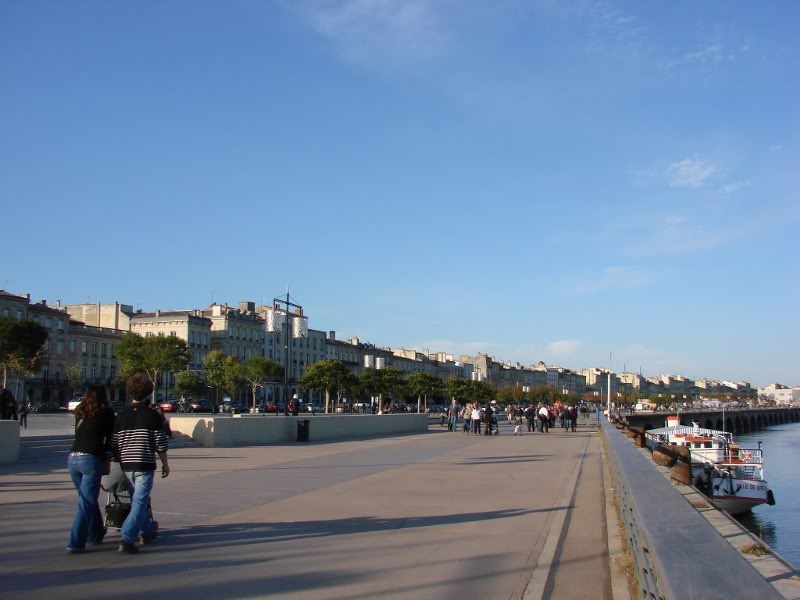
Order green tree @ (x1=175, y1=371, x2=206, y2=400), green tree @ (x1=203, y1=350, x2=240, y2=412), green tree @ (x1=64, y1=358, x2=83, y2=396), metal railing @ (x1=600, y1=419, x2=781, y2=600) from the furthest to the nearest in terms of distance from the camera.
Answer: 1. green tree @ (x1=64, y1=358, x2=83, y2=396)
2. green tree @ (x1=203, y1=350, x2=240, y2=412)
3. green tree @ (x1=175, y1=371, x2=206, y2=400)
4. metal railing @ (x1=600, y1=419, x2=781, y2=600)

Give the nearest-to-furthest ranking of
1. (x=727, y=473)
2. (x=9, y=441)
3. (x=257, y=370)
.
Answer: (x=9, y=441) → (x=727, y=473) → (x=257, y=370)

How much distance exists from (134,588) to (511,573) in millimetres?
3274

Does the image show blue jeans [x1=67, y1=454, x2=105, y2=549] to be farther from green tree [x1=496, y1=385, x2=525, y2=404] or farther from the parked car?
green tree [x1=496, y1=385, x2=525, y2=404]

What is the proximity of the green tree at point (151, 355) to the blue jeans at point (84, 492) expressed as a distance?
7345cm

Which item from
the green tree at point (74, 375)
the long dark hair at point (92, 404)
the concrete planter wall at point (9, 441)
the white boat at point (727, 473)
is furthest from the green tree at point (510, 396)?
the long dark hair at point (92, 404)

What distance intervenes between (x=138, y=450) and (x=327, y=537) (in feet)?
7.70

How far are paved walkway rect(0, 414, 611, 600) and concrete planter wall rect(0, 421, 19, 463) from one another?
0.98 ft

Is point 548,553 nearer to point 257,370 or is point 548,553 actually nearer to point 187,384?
point 187,384

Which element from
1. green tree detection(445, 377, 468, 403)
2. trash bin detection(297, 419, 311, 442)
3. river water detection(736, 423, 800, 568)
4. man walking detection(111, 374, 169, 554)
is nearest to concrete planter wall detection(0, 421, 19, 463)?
man walking detection(111, 374, 169, 554)

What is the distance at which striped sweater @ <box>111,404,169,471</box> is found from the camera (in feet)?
25.5

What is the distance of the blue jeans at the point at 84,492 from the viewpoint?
7.70 metres

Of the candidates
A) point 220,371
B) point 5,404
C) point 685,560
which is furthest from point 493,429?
point 220,371

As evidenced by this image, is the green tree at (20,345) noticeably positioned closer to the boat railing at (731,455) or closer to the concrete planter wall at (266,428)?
the concrete planter wall at (266,428)

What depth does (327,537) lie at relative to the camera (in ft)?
29.2
